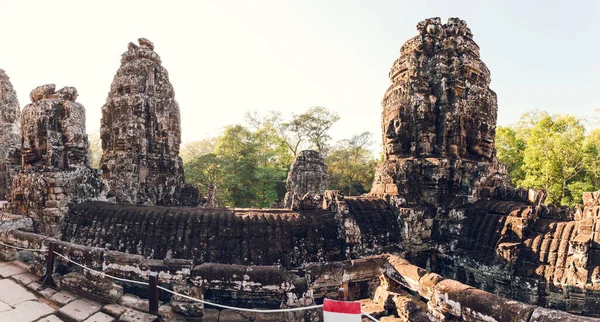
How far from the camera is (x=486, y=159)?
8.94 m

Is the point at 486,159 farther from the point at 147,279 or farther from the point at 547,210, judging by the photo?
the point at 147,279

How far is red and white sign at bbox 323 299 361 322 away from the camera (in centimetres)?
304

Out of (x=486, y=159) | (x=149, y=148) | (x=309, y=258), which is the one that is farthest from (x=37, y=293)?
(x=486, y=159)

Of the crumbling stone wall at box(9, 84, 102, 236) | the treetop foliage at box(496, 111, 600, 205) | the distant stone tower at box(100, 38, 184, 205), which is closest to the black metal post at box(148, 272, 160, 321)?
the crumbling stone wall at box(9, 84, 102, 236)

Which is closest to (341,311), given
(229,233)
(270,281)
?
(270,281)

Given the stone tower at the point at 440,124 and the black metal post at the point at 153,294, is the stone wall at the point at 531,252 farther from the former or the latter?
the black metal post at the point at 153,294

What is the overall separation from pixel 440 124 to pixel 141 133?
872 centimetres

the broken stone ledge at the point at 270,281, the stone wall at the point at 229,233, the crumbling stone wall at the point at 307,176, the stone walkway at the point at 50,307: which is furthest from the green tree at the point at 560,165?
the stone walkway at the point at 50,307

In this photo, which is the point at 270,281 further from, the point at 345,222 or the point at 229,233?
the point at 345,222

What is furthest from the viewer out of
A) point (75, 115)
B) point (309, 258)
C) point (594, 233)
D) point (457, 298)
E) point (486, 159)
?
point (486, 159)

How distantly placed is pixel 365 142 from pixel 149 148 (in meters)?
29.4

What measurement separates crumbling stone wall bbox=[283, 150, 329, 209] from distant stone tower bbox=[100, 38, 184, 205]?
6.10m

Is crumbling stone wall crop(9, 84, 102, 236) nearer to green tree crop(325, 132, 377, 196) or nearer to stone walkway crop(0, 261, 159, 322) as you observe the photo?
stone walkway crop(0, 261, 159, 322)

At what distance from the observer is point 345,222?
671 cm
